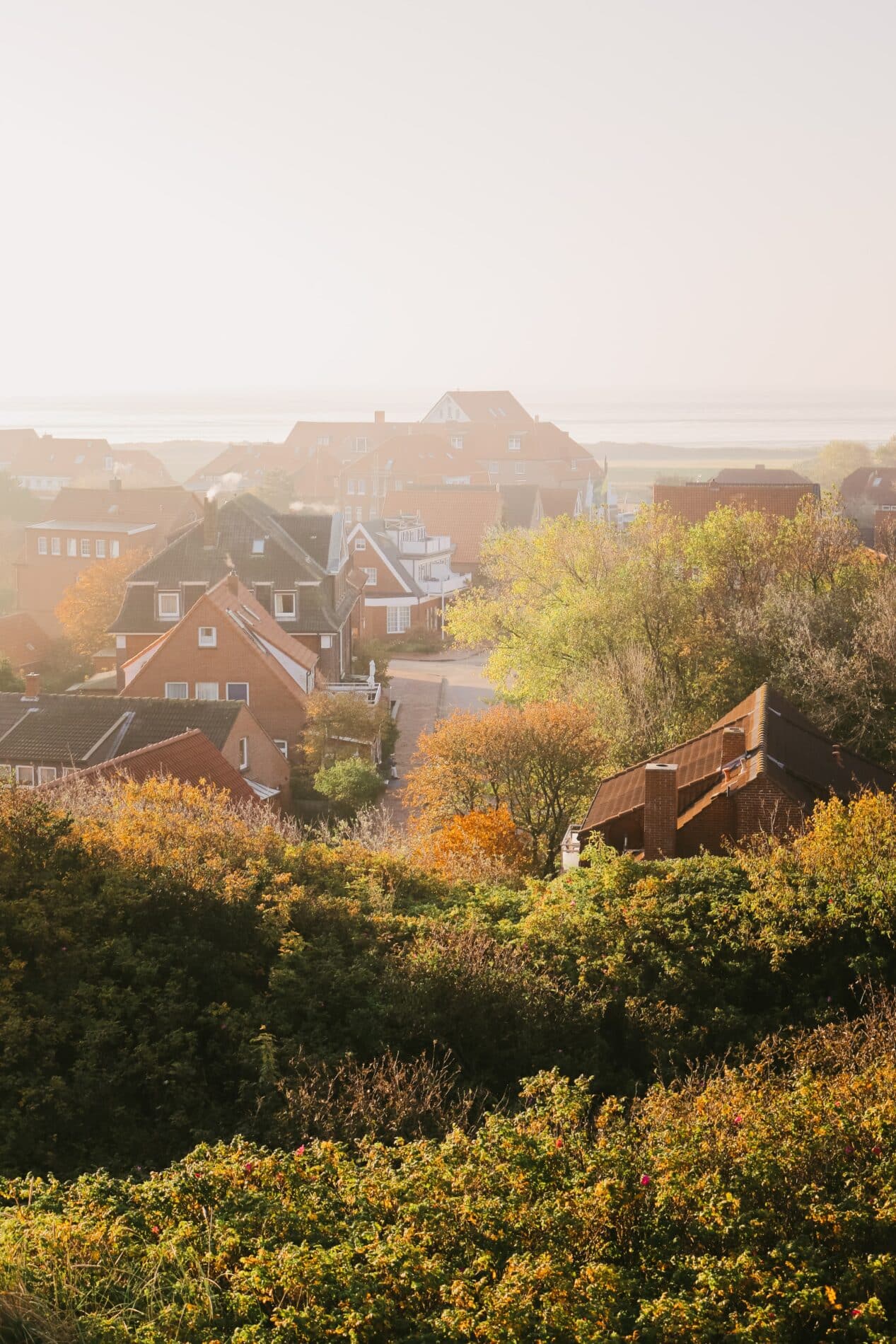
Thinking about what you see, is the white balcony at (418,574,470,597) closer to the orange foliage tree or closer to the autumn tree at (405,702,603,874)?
the autumn tree at (405,702,603,874)

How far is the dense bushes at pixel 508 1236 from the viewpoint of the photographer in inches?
256

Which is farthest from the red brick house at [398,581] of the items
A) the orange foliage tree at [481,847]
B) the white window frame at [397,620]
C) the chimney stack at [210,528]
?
the orange foliage tree at [481,847]

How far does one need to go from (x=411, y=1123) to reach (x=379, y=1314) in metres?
3.66

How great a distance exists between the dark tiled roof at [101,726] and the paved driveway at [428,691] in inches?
280

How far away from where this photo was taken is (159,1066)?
448 inches

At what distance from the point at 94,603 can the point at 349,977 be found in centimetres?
4485

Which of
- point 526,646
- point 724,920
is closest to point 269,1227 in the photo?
point 724,920

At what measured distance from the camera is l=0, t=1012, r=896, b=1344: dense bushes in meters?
6.49

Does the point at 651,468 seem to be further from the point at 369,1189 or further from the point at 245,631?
the point at 369,1189

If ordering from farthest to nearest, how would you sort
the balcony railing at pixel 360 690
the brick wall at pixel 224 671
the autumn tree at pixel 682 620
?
1. the balcony railing at pixel 360 690
2. the brick wall at pixel 224 671
3. the autumn tree at pixel 682 620

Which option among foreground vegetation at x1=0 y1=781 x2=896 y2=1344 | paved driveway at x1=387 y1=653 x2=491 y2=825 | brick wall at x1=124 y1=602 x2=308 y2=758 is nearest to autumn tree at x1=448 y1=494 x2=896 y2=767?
paved driveway at x1=387 y1=653 x2=491 y2=825

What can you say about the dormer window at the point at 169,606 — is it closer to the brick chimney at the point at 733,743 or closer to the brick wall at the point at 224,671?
the brick wall at the point at 224,671

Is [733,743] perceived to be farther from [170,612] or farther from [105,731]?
[170,612]

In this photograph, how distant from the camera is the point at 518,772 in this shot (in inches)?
1049
